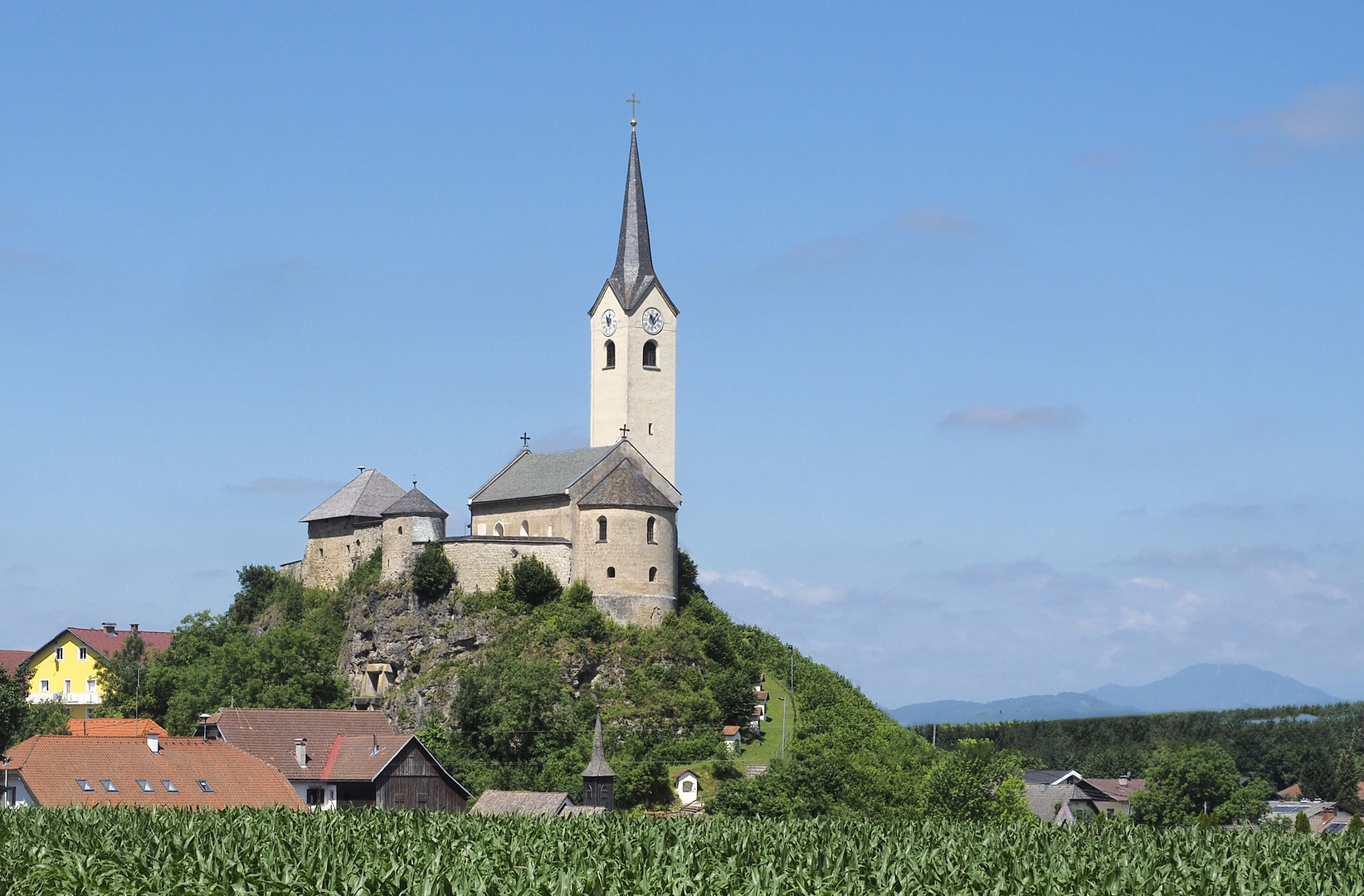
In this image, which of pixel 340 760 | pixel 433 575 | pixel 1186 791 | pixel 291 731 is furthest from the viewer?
pixel 1186 791

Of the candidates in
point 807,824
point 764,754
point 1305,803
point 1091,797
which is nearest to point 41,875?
point 807,824

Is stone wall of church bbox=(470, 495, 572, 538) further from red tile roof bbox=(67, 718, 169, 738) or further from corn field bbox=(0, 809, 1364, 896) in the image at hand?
corn field bbox=(0, 809, 1364, 896)

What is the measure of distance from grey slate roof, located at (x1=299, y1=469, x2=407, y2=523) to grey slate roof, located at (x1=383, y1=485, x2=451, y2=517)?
6.58ft

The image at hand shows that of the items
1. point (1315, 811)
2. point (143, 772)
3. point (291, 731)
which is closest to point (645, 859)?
point (143, 772)

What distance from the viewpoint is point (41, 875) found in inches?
1229

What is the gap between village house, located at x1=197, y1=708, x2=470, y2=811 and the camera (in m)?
67.9

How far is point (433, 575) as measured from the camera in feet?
261

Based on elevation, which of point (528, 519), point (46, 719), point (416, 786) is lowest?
point (416, 786)

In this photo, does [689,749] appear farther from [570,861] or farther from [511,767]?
[570,861]

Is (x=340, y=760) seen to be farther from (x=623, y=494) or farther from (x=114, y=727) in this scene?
(x=623, y=494)

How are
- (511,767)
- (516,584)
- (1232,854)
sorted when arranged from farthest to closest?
(516,584)
(511,767)
(1232,854)

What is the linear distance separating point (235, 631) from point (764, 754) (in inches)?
1161

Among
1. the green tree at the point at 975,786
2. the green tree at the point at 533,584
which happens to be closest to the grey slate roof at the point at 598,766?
the green tree at the point at 533,584

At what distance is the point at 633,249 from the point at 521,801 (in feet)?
114
